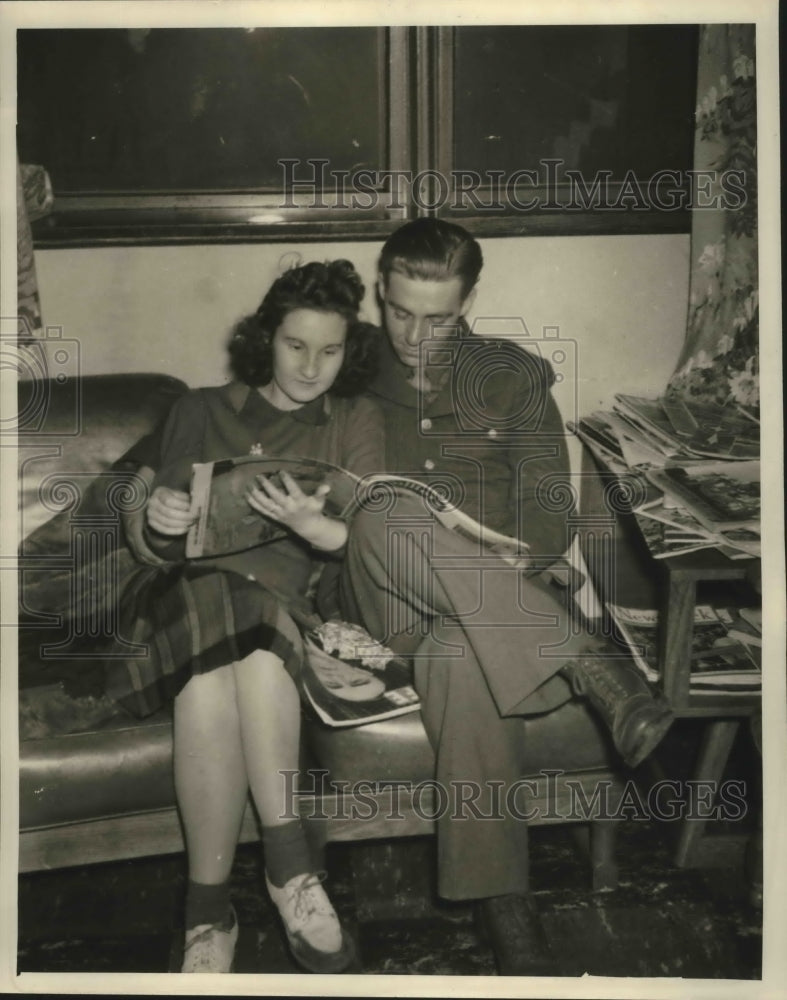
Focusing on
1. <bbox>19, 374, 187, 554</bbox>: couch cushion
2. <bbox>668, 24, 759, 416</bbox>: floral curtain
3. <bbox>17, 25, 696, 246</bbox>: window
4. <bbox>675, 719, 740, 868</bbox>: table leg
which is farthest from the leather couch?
<bbox>668, 24, 759, 416</bbox>: floral curtain

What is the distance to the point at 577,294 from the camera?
1421mm

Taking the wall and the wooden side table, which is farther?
the wall

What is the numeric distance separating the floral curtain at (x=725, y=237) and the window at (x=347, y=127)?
0.04m

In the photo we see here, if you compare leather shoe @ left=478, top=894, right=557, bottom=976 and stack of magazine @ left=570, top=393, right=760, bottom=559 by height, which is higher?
stack of magazine @ left=570, top=393, right=760, bottom=559

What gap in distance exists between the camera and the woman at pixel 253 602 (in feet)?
4.45

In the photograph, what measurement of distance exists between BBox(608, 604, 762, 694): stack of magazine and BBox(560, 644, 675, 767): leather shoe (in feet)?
0.11

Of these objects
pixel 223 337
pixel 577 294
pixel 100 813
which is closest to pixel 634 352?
pixel 577 294

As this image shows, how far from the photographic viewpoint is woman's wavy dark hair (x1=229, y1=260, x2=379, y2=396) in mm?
1389

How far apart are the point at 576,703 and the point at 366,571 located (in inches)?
13.7

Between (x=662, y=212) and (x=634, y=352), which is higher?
(x=662, y=212)

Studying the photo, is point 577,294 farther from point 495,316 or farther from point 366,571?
point 366,571

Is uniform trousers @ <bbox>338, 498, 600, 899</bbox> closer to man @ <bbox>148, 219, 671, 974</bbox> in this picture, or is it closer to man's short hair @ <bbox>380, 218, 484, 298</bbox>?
man @ <bbox>148, 219, 671, 974</bbox>

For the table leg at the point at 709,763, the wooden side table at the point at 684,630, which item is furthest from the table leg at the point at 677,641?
the table leg at the point at 709,763

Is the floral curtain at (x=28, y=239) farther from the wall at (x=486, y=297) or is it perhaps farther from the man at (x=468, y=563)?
the man at (x=468, y=563)
